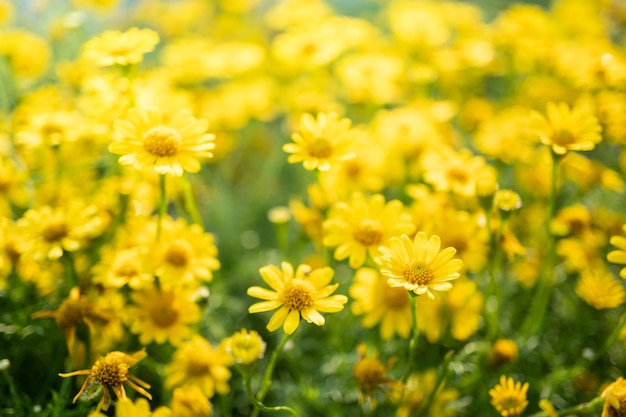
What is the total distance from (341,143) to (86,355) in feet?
2.68

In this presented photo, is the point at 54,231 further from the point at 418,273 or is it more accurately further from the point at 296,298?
the point at 418,273

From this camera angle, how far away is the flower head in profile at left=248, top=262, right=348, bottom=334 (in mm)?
1203

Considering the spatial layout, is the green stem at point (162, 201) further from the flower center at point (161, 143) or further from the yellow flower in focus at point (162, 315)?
the yellow flower in focus at point (162, 315)

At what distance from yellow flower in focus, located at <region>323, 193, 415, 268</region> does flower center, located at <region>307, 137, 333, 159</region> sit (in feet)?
0.44

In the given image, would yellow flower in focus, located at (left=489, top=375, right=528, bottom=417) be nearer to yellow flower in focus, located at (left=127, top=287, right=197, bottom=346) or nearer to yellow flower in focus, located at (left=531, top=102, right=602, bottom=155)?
yellow flower in focus, located at (left=531, top=102, right=602, bottom=155)

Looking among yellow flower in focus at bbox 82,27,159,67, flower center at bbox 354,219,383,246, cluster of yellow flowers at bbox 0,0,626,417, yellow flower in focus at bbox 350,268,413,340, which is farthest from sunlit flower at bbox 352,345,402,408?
yellow flower in focus at bbox 82,27,159,67

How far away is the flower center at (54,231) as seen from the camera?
4.83ft

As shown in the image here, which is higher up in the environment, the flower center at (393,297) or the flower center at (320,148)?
the flower center at (320,148)

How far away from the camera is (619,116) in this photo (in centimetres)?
191

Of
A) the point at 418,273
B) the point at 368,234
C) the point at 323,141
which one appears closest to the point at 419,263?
the point at 418,273

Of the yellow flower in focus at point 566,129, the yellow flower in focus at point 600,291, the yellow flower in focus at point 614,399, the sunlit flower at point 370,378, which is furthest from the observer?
the yellow flower in focus at point 600,291

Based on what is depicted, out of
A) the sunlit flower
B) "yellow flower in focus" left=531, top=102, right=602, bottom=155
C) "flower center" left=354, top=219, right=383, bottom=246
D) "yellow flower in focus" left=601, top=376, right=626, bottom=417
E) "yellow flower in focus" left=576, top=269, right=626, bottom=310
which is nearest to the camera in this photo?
"yellow flower in focus" left=601, top=376, right=626, bottom=417

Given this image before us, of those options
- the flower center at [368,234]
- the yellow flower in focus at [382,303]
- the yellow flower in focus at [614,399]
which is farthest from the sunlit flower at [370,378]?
the yellow flower in focus at [614,399]

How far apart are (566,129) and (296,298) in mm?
892
